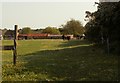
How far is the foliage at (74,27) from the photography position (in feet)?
538

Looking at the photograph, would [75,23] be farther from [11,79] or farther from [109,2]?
[11,79]

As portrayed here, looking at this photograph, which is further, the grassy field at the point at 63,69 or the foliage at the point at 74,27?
the foliage at the point at 74,27

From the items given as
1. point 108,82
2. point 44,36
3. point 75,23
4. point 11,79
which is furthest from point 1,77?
point 44,36

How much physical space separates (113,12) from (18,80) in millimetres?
15535

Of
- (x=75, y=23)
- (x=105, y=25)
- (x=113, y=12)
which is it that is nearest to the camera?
(x=113, y=12)

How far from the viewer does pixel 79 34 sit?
168 meters

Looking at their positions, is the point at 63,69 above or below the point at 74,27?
below

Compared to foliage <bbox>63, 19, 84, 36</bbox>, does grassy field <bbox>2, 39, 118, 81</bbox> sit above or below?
below

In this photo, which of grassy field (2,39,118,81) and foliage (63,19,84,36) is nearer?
grassy field (2,39,118,81)

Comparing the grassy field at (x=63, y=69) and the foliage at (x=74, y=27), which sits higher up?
the foliage at (x=74, y=27)

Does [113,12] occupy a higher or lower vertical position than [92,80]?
higher

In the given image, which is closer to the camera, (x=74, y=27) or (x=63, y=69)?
(x=63, y=69)

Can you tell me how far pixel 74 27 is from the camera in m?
165

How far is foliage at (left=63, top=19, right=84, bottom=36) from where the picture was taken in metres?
164
